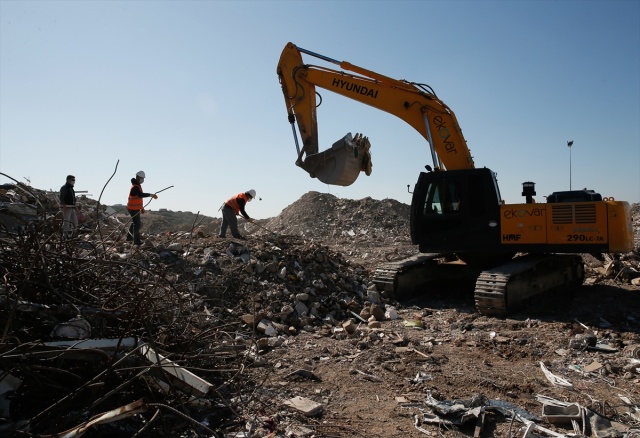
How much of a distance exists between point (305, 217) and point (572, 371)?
57.1ft

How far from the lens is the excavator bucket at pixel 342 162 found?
795 cm

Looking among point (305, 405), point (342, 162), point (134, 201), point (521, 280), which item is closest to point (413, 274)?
point (521, 280)

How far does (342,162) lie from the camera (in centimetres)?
796

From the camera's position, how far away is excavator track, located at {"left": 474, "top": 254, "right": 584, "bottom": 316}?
7.46 metres

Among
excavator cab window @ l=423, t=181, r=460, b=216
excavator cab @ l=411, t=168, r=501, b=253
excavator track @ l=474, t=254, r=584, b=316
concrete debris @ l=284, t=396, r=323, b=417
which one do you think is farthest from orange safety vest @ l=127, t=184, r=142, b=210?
concrete debris @ l=284, t=396, r=323, b=417

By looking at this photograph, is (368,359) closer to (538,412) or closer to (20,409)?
(538,412)

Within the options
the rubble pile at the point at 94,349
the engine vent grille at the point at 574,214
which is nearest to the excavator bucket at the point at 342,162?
the engine vent grille at the point at 574,214

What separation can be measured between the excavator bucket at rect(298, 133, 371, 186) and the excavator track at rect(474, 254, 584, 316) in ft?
8.45

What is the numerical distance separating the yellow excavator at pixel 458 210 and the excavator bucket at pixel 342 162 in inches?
0.6

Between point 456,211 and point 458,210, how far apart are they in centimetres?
4

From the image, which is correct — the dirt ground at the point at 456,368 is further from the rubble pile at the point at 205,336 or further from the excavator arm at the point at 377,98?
the excavator arm at the point at 377,98

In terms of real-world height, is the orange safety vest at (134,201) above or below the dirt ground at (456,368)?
above

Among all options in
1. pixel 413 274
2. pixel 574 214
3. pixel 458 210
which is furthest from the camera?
pixel 413 274

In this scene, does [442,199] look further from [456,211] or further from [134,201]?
[134,201]
